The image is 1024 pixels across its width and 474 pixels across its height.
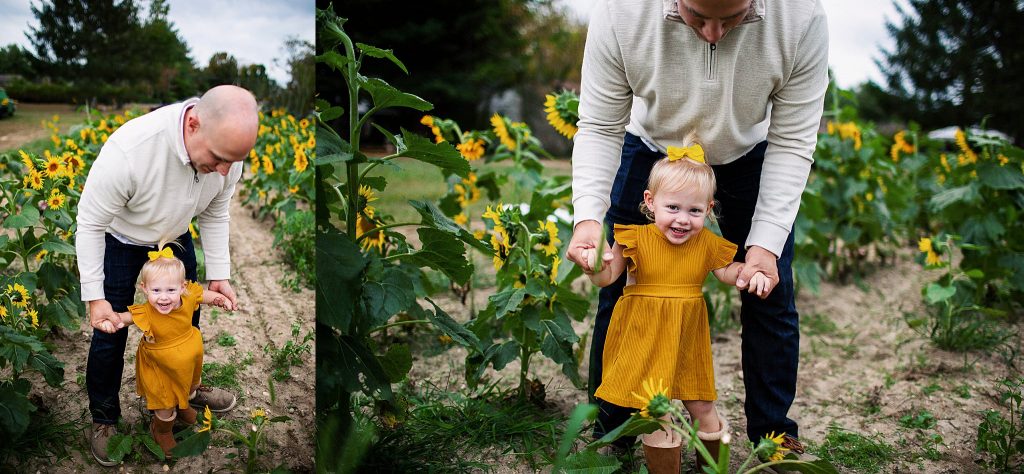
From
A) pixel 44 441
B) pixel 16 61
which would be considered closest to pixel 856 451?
pixel 44 441

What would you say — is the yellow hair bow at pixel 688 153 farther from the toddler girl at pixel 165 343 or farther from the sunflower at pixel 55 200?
the sunflower at pixel 55 200

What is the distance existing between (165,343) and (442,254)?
71cm

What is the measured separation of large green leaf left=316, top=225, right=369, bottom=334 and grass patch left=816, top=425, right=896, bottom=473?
1.44 meters

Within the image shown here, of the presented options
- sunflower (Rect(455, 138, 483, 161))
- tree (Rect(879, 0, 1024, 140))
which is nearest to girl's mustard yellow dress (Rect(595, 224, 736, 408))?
sunflower (Rect(455, 138, 483, 161))

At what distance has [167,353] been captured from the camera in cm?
169

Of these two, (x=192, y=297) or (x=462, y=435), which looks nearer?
(x=192, y=297)

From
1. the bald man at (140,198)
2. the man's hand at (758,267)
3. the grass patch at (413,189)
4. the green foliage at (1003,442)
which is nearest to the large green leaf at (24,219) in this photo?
the bald man at (140,198)

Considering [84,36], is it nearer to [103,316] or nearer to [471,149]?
[103,316]

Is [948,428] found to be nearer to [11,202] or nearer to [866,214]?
[866,214]

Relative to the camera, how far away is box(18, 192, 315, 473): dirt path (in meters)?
1.66

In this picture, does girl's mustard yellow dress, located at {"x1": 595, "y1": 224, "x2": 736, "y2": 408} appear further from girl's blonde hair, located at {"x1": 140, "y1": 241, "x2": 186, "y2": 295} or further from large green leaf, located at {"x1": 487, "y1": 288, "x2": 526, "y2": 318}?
girl's blonde hair, located at {"x1": 140, "y1": 241, "x2": 186, "y2": 295}

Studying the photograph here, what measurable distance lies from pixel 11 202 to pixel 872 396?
2.66m

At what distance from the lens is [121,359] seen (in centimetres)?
166

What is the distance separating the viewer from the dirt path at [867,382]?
2.64 metres
